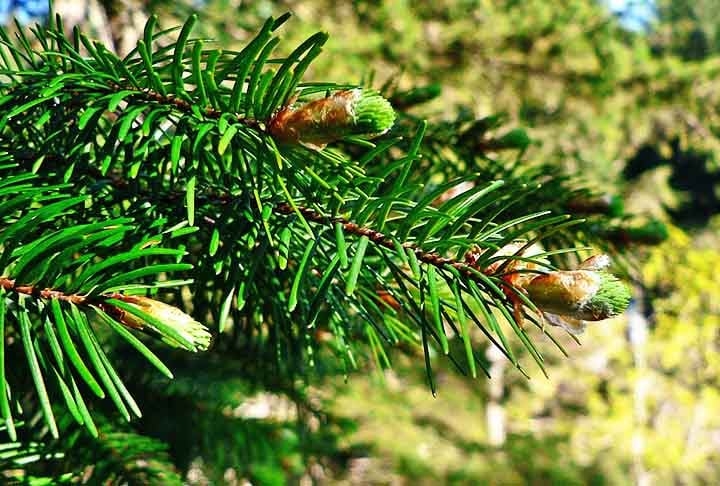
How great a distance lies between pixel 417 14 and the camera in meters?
3.62

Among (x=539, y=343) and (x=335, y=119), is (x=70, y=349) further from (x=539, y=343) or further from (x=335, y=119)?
(x=539, y=343)

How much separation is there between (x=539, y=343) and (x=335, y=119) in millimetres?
7231

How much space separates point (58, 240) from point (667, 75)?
438 centimetres

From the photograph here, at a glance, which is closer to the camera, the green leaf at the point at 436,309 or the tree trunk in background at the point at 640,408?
the green leaf at the point at 436,309

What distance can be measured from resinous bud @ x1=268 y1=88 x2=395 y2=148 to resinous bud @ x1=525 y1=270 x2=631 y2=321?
0.12 meters

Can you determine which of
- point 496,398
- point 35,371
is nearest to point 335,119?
point 35,371

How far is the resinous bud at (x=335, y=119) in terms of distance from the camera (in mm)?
308

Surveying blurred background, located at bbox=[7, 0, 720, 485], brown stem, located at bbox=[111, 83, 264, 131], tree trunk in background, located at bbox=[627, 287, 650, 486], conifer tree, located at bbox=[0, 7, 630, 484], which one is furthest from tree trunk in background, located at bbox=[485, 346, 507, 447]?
brown stem, located at bbox=[111, 83, 264, 131]

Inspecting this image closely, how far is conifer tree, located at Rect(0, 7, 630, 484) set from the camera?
1.04 feet

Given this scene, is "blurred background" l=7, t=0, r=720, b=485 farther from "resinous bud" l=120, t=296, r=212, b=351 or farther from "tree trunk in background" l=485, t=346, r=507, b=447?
"resinous bud" l=120, t=296, r=212, b=351

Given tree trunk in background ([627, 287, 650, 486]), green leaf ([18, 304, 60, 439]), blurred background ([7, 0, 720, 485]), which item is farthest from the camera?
tree trunk in background ([627, 287, 650, 486])

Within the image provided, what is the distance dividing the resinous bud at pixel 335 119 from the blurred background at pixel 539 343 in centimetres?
12

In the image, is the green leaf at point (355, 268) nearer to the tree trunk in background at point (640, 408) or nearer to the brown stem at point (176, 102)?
the brown stem at point (176, 102)

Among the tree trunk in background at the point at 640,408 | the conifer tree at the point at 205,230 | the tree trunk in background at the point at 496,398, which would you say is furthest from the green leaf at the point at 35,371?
the tree trunk in background at the point at 496,398
